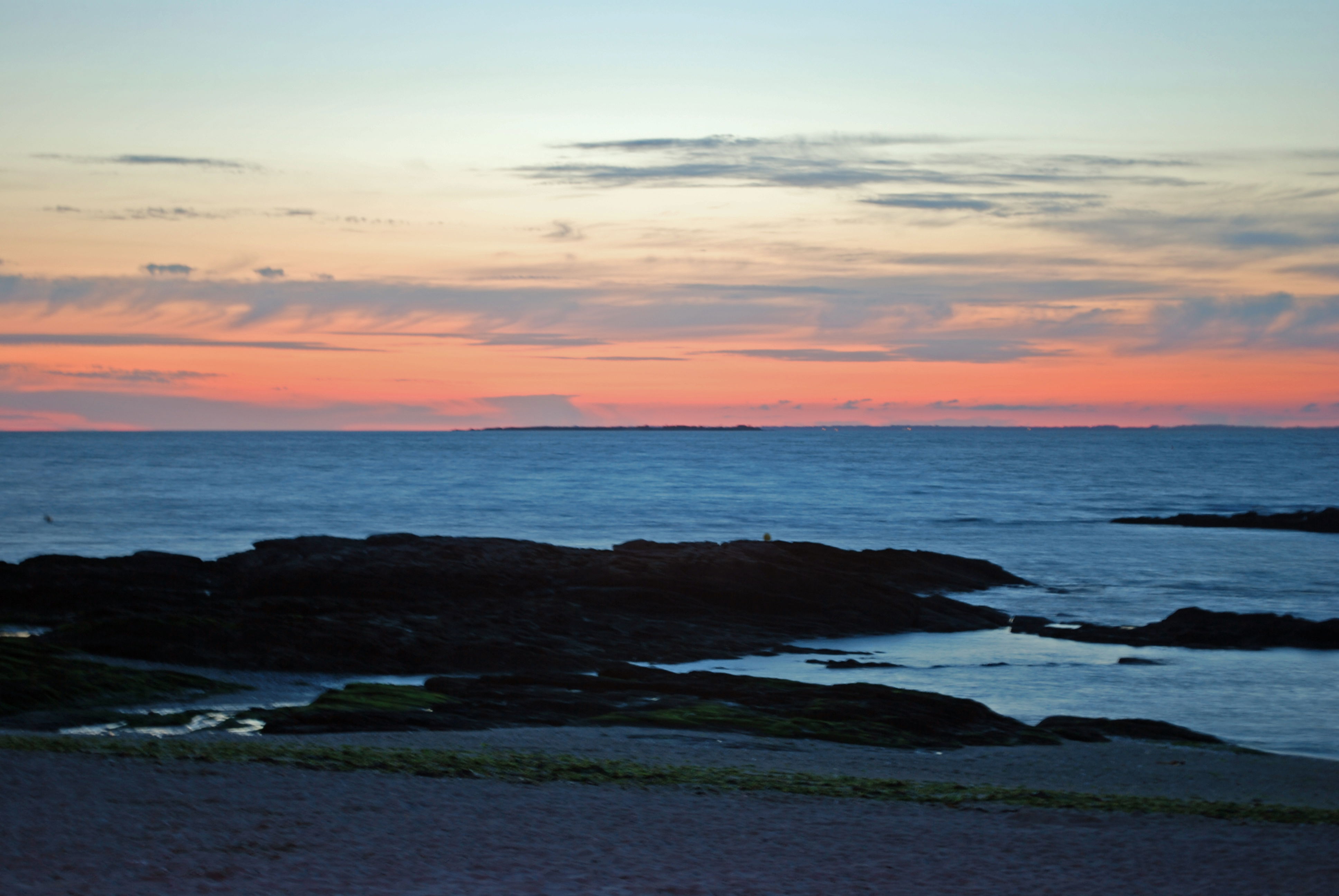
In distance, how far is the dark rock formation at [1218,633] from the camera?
26.9 metres

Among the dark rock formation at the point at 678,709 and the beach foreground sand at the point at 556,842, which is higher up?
the beach foreground sand at the point at 556,842

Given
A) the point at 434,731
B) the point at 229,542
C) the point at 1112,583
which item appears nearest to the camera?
the point at 434,731

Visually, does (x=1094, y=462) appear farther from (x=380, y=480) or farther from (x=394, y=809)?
(x=394, y=809)

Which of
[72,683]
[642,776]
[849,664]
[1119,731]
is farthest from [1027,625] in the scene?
[72,683]

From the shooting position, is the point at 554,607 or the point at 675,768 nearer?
the point at 675,768

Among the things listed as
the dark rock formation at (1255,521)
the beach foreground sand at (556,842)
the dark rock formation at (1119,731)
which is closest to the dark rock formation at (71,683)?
the beach foreground sand at (556,842)

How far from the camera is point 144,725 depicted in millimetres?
15984

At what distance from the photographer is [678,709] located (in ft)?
57.1

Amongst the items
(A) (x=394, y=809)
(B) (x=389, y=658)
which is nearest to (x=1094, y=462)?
(B) (x=389, y=658)

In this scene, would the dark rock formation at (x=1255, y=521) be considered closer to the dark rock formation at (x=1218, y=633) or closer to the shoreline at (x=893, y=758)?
the dark rock formation at (x=1218, y=633)

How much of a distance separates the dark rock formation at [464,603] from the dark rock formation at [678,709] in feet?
11.7

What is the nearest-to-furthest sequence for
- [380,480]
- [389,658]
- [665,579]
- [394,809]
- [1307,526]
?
1. [394,809]
2. [389,658]
3. [665,579]
4. [1307,526]
5. [380,480]

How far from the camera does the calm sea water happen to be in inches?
906

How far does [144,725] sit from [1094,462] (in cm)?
15175
